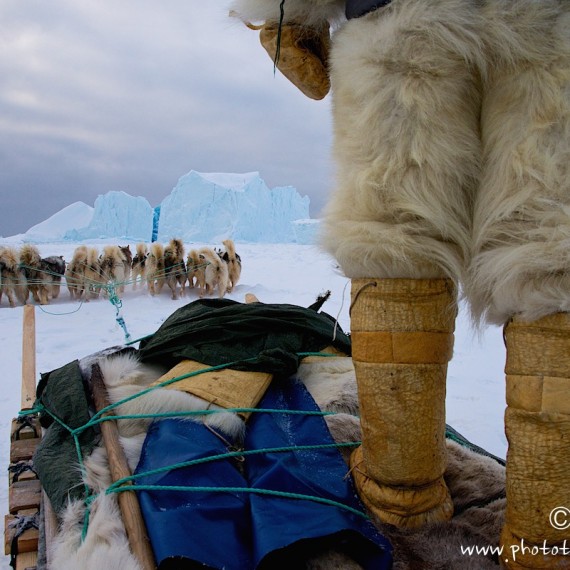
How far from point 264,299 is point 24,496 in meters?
6.41

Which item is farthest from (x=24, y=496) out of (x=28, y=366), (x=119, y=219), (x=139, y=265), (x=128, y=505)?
(x=119, y=219)

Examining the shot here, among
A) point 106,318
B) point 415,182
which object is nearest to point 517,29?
point 415,182

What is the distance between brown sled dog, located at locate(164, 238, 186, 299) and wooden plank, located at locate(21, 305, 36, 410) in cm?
520

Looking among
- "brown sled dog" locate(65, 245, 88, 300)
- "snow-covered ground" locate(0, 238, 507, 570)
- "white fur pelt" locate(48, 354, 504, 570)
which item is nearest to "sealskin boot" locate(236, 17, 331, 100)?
"snow-covered ground" locate(0, 238, 507, 570)

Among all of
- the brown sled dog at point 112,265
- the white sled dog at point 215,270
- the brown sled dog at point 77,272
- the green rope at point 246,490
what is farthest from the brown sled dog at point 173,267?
the green rope at point 246,490

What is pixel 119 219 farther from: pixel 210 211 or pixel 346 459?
pixel 346 459

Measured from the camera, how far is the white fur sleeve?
1.35 meters

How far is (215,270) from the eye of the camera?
333 inches

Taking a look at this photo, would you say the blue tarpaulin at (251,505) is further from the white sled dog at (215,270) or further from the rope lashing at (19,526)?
the white sled dog at (215,270)

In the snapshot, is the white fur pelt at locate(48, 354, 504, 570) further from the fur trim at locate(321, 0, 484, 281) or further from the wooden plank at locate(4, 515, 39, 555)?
the fur trim at locate(321, 0, 484, 281)

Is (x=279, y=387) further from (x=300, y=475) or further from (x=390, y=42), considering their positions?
(x=390, y=42)

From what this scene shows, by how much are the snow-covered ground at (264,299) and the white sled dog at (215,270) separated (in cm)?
30

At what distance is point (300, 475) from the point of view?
1.30 meters

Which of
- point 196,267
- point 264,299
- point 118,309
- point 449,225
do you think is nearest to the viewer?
point 449,225
